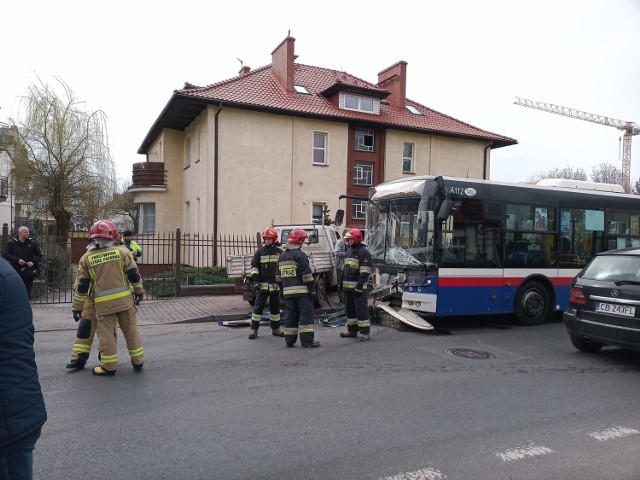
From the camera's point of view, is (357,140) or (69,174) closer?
(69,174)

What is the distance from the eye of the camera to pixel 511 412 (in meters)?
4.96

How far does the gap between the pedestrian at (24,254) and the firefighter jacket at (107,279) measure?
5.03 m

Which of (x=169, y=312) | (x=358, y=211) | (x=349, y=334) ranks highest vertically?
(x=358, y=211)

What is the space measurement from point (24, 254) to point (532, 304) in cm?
1065

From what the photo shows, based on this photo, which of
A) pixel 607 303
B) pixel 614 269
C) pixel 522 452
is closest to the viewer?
pixel 522 452

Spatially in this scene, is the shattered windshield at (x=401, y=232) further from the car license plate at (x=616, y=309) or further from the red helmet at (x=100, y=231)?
the red helmet at (x=100, y=231)

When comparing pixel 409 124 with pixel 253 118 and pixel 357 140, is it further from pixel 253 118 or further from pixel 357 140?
pixel 253 118

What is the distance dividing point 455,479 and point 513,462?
616 millimetres

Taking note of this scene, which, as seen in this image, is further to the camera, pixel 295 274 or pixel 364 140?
pixel 364 140

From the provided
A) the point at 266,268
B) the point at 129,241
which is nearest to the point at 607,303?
the point at 266,268

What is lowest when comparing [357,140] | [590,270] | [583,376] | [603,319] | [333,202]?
[583,376]

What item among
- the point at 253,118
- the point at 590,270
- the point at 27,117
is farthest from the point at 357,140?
the point at 590,270

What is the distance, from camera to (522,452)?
4.02 metres

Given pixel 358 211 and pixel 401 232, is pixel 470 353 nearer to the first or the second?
pixel 401 232
